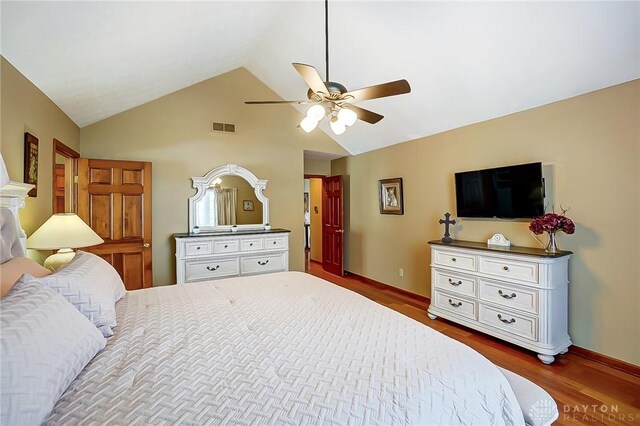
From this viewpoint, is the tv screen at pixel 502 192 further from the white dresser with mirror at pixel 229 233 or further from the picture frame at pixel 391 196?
the white dresser with mirror at pixel 229 233

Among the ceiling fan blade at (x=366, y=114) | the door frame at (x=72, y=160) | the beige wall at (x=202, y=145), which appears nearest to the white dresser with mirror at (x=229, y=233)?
the beige wall at (x=202, y=145)

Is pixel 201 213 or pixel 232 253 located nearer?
pixel 232 253

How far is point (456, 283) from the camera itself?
11.1ft

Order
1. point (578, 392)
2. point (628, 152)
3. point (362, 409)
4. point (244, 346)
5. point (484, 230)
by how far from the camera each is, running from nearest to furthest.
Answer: point (362, 409) → point (244, 346) → point (578, 392) → point (628, 152) → point (484, 230)

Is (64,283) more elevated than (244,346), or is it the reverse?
(64,283)

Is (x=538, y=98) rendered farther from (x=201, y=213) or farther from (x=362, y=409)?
(x=201, y=213)

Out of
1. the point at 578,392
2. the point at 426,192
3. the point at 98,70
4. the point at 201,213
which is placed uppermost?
the point at 98,70

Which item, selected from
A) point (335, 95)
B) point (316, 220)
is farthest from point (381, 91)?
point (316, 220)

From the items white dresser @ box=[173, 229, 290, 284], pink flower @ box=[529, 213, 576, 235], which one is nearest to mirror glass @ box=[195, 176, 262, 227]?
white dresser @ box=[173, 229, 290, 284]

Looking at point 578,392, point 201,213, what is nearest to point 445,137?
point 578,392

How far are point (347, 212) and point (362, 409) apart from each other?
509 centimetres

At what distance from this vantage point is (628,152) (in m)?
2.46

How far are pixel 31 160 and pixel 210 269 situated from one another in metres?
2.15

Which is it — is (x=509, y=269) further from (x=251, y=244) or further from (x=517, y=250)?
(x=251, y=244)
